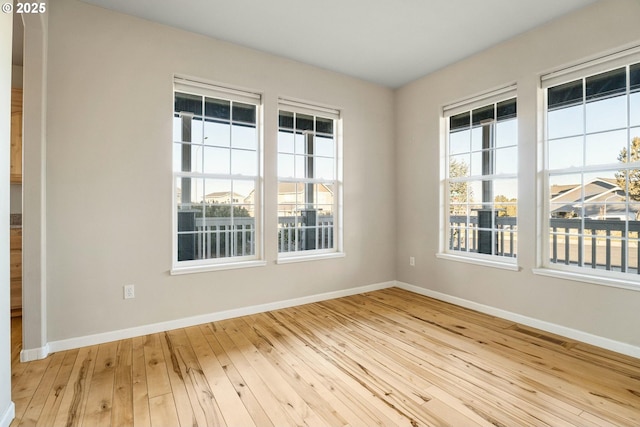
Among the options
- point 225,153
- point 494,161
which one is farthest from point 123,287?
point 494,161

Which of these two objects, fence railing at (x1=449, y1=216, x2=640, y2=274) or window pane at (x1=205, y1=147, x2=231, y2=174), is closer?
fence railing at (x1=449, y1=216, x2=640, y2=274)

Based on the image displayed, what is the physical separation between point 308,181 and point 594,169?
277cm

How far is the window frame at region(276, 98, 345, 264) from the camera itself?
143 inches

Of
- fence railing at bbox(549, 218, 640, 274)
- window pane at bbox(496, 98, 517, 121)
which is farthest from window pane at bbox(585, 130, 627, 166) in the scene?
window pane at bbox(496, 98, 517, 121)

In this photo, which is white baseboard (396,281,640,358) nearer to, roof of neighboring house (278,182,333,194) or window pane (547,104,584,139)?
window pane (547,104,584,139)

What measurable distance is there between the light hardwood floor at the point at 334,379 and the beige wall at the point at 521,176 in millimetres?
281

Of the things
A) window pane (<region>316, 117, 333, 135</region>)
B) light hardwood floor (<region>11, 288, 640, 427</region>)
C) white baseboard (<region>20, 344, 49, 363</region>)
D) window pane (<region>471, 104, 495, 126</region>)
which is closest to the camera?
light hardwood floor (<region>11, 288, 640, 427</region>)

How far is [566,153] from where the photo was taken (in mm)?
2889

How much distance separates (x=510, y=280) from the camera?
3189 millimetres

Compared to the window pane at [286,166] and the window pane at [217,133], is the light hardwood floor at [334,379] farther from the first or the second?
the window pane at [217,133]

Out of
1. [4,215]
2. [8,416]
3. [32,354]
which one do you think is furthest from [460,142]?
[32,354]

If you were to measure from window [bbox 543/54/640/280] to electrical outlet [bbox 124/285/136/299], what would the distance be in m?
3.86

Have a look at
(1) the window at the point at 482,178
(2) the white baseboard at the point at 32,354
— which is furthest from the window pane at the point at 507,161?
(2) the white baseboard at the point at 32,354

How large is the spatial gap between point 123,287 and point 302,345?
1.65 m
